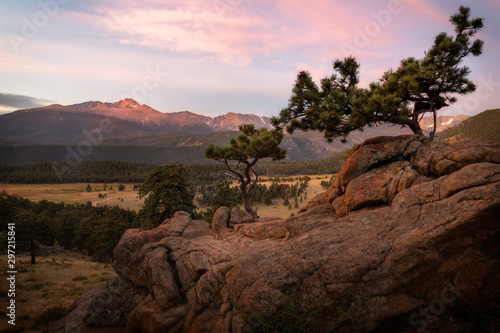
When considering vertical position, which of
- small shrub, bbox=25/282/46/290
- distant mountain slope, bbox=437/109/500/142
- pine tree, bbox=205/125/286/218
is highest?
distant mountain slope, bbox=437/109/500/142

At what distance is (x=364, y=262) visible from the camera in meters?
10.5

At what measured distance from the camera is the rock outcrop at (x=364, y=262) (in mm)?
9711

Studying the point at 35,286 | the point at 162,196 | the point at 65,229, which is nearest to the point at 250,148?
the point at 162,196

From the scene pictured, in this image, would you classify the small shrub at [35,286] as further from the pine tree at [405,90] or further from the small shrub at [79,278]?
the pine tree at [405,90]

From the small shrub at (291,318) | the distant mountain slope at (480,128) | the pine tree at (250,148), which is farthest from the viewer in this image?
the distant mountain slope at (480,128)

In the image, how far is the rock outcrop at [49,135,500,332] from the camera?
971 cm

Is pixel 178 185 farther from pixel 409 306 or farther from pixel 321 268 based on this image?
pixel 409 306

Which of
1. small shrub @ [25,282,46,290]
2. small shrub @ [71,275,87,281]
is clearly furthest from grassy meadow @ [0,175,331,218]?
small shrub @ [25,282,46,290]

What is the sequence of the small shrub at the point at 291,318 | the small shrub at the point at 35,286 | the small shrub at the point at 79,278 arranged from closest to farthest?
the small shrub at the point at 291,318 < the small shrub at the point at 35,286 < the small shrub at the point at 79,278

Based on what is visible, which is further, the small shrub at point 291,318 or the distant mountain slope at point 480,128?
the distant mountain slope at point 480,128

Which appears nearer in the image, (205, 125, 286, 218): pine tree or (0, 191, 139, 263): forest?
(205, 125, 286, 218): pine tree

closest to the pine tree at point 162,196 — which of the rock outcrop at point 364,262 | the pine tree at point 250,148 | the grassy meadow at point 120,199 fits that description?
the pine tree at point 250,148

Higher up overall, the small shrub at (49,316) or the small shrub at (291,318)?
the small shrub at (291,318)

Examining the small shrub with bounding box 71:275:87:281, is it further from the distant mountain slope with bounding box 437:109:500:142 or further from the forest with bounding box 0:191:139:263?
the distant mountain slope with bounding box 437:109:500:142
